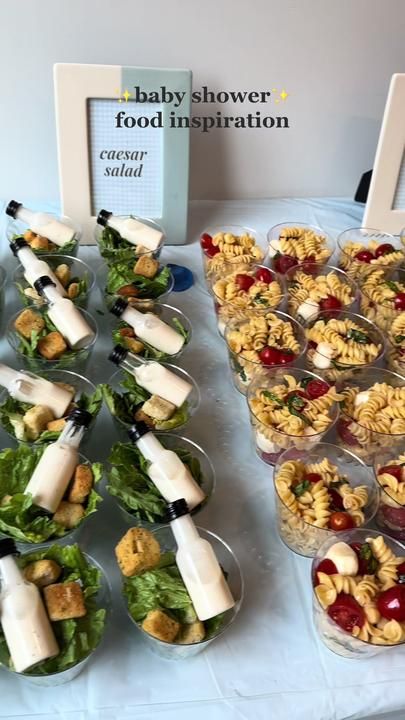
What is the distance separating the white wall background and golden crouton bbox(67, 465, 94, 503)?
3.49ft

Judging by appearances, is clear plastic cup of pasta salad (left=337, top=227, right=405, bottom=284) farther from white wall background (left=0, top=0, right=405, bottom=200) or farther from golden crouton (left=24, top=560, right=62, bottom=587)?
golden crouton (left=24, top=560, right=62, bottom=587)

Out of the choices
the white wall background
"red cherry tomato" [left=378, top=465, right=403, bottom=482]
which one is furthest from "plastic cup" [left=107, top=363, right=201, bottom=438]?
the white wall background

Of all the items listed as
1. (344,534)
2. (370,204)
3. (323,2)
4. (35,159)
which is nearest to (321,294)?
(370,204)

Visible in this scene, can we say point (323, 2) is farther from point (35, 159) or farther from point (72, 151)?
point (35, 159)

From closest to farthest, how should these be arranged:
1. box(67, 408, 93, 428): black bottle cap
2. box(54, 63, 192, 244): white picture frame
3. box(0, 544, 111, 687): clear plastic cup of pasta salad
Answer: box(0, 544, 111, 687): clear plastic cup of pasta salad
box(67, 408, 93, 428): black bottle cap
box(54, 63, 192, 244): white picture frame

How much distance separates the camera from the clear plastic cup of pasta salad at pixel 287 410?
1139 millimetres

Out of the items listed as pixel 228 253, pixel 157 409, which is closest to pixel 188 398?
pixel 157 409

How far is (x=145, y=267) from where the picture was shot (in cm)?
145

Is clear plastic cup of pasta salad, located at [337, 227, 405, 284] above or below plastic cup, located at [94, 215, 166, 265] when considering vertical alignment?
below

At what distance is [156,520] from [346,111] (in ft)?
4.43

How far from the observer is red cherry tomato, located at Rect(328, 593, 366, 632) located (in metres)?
0.87

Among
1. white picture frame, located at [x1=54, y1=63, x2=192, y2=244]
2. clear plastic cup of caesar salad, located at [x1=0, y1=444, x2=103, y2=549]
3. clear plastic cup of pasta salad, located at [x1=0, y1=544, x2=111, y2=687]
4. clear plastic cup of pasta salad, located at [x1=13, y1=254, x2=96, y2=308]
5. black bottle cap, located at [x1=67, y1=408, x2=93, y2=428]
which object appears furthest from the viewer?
white picture frame, located at [x1=54, y1=63, x2=192, y2=244]

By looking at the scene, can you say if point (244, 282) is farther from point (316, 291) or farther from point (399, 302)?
point (399, 302)

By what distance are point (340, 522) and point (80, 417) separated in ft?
1.46
